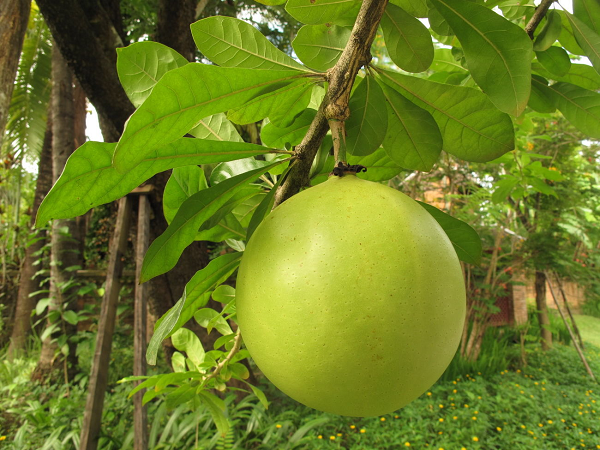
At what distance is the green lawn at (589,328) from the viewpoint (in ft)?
22.2

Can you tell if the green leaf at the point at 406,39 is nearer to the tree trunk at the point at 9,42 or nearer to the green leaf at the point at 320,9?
the green leaf at the point at 320,9

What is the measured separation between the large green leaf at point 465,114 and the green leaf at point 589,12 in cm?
23

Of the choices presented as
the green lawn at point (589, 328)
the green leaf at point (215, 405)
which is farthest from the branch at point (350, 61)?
the green lawn at point (589, 328)

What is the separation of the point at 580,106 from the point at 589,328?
8.92 meters

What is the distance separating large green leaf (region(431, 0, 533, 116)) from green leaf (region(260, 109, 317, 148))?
0.17m

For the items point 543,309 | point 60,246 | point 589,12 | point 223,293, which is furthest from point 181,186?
point 543,309

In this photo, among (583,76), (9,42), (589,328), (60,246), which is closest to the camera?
(583,76)

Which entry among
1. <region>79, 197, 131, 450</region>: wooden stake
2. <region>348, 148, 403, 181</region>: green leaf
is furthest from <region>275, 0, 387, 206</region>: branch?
<region>79, 197, 131, 450</region>: wooden stake

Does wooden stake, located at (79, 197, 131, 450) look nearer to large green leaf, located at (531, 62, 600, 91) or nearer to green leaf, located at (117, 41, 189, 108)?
green leaf, located at (117, 41, 189, 108)

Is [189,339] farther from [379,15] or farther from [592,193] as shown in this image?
[592,193]

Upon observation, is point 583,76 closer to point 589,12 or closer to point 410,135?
point 589,12

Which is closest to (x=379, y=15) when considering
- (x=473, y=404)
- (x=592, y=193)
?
(x=473, y=404)

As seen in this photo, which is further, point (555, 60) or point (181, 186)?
point (555, 60)

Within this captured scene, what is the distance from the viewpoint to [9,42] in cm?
144
